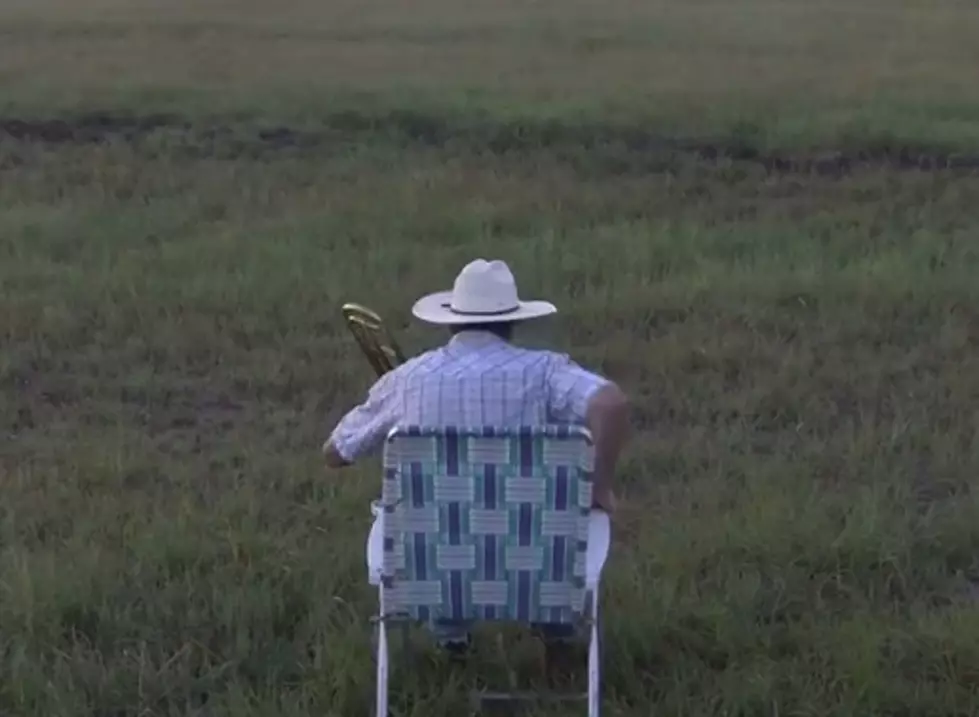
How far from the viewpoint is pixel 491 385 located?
4.24m

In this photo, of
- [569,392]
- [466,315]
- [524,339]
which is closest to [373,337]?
[466,315]

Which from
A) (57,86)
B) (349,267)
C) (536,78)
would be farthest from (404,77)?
(349,267)

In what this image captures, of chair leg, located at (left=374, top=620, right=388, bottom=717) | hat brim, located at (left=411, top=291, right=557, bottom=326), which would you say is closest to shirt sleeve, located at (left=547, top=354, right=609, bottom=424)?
hat brim, located at (left=411, top=291, right=557, bottom=326)

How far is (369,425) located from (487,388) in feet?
1.12

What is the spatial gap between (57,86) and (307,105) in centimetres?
254

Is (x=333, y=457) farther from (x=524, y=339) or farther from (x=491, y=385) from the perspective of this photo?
(x=524, y=339)

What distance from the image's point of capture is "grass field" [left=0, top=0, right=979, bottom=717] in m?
4.80

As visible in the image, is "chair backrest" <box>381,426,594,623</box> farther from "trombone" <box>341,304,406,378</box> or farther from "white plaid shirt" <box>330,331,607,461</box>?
"trombone" <box>341,304,406,378</box>

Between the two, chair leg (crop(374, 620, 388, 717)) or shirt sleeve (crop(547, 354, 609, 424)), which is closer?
chair leg (crop(374, 620, 388, 717))

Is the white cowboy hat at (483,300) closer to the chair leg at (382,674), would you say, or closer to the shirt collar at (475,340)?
the shirt collar at (475,340)

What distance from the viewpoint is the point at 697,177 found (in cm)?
1288

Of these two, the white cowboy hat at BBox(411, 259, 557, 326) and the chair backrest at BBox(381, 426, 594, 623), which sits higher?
the white cowboy hat at BBox(411, 259, 557, 326)

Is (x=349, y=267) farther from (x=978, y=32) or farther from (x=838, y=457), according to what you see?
(x=978, y=32)

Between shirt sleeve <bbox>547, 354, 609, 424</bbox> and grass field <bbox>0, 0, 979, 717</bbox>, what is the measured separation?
81 cm
